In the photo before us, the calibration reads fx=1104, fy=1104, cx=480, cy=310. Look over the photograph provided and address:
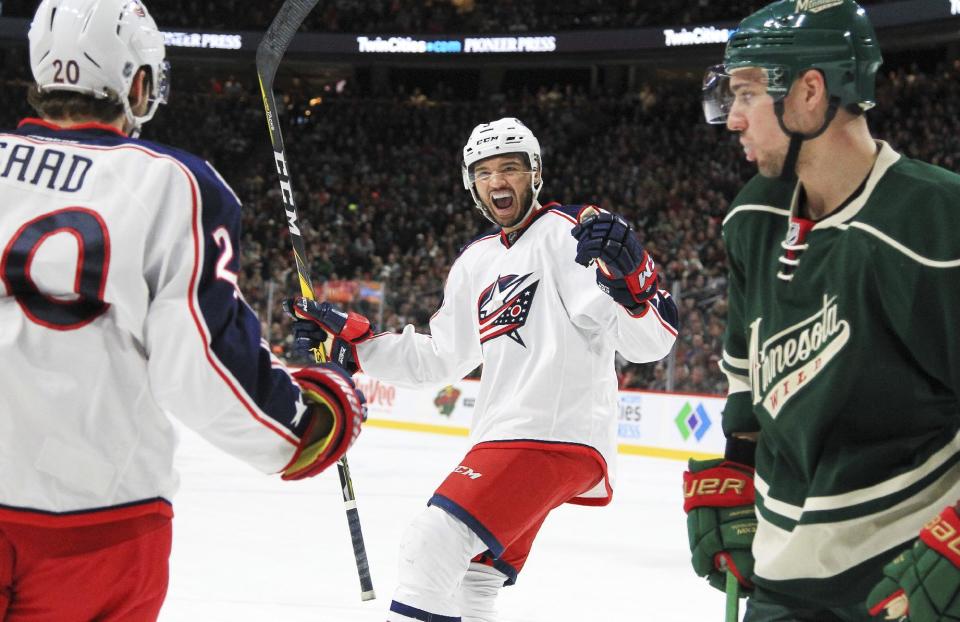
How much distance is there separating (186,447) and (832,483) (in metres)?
7.55

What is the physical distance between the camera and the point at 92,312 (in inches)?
59.1

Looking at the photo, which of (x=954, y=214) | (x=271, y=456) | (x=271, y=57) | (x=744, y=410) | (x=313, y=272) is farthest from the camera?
(x=313, y=272)

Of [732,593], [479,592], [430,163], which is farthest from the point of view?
[430,163]

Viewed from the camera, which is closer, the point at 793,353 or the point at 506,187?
the point at 793,353

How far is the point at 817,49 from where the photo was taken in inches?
63.7

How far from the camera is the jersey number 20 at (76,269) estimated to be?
147 cm

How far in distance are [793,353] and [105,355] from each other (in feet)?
3.19

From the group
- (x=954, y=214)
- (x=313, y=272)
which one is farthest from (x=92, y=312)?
(x=313, y=272)

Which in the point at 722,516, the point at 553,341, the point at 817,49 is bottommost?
the point at 722,516

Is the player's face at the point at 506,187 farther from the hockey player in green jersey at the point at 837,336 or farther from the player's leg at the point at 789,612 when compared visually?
the player's leg at the point at 789,612

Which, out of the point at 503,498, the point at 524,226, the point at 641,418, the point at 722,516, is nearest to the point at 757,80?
the point at 722,516

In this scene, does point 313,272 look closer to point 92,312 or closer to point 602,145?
point 602,145

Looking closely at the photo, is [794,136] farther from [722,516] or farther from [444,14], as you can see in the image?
[444,14]

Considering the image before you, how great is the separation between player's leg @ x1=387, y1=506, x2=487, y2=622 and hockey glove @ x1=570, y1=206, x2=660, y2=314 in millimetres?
708
